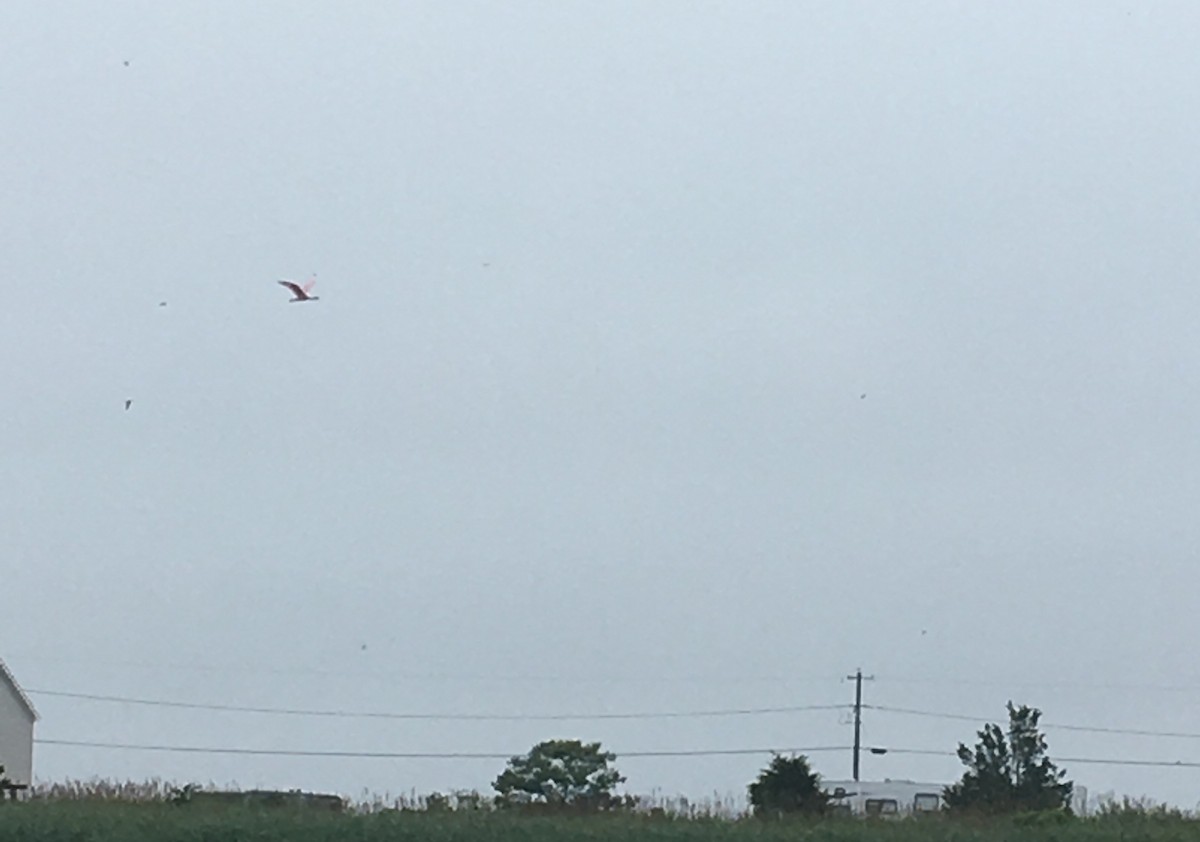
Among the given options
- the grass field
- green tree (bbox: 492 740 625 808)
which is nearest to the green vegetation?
the grass field

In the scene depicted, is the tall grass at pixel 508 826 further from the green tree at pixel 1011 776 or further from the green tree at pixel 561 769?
the green tree at pixel 561 769

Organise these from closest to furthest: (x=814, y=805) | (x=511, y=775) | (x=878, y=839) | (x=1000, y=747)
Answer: (x=878, y=839) → (x=814, y=805) → (x=1000, y=747) → (x=511, y=775)

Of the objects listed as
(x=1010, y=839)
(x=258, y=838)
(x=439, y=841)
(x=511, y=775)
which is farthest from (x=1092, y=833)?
(x=511, y=775)

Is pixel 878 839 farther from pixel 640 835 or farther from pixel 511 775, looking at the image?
pixel 511 775

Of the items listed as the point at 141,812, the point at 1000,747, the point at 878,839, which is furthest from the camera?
the point at 1000,747

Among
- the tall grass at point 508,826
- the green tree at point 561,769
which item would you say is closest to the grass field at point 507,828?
the tall grass at point 508,826

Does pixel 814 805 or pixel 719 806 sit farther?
pixel 814 805

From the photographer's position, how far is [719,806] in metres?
23.0

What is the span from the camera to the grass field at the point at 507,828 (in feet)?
68.4

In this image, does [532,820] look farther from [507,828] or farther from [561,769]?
[561,769]

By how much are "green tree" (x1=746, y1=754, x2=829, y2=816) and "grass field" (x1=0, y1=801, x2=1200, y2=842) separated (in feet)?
10.1

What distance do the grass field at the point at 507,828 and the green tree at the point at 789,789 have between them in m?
3.09

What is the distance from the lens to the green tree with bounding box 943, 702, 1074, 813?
27.1 meters

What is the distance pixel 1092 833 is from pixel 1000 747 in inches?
516
